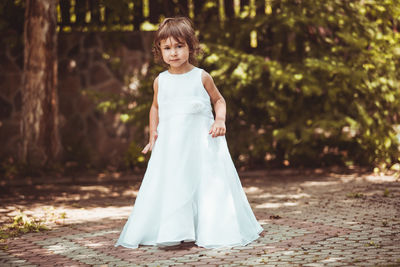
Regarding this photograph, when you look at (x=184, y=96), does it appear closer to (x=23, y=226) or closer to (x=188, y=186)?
(x=188, y=186)

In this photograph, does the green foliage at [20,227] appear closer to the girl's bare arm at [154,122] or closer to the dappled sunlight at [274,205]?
the girl's bare arm at [154,122]

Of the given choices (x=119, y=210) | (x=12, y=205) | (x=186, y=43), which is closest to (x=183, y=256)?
(x=186, y=43)

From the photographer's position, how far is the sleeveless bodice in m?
4.36

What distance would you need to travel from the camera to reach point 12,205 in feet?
22.2

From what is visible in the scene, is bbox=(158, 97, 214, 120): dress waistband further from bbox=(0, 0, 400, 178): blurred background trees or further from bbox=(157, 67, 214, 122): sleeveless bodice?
bbox=(0, 0, 400, 178): blurred background trees

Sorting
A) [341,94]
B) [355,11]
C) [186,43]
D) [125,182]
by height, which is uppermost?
[355,11]

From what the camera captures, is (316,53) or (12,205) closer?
(12,205)

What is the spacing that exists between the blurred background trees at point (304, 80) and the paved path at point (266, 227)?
2.29 feet

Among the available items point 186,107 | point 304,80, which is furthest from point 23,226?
point 304,80

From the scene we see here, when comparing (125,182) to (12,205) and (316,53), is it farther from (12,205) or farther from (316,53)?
(316,53)

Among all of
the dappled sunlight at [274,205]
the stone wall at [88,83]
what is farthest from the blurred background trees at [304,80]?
the dappled sunlight at [274,205]

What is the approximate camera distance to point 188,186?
427 centimetres

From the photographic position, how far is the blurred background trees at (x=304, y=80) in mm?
7883

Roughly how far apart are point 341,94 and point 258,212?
3198 millimetres
